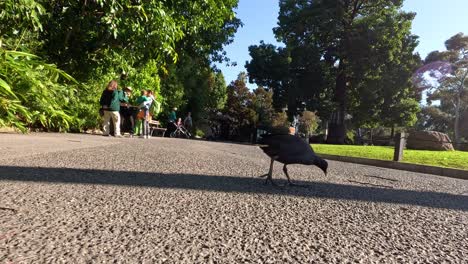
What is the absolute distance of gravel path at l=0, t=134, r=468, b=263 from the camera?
211 centimetres

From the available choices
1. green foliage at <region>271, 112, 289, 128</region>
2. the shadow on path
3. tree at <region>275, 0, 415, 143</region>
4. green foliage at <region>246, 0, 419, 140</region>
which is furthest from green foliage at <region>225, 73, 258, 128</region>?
the shadow on path

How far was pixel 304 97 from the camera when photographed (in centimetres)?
3284

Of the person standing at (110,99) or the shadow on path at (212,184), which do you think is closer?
the shadow on path at (212,184)

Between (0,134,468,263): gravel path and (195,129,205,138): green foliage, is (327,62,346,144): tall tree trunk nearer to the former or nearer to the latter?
(195,129,205,138): green foliage

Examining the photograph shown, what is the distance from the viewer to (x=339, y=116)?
32.1 m

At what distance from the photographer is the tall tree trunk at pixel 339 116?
31544 millimetres

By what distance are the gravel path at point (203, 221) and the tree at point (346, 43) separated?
87.1 feet

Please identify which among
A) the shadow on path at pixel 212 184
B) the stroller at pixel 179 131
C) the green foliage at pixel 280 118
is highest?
the green foliage at pixel 280 118

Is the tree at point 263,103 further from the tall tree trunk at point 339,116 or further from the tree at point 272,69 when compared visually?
the tall tree trunk at point 339,116

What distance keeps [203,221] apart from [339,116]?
3042 centimetres

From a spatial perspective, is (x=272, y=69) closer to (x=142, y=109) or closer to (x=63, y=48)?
(x=142, y=109)

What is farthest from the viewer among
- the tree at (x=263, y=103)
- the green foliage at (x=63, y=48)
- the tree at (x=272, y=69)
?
the tree at (x=263, y=103)

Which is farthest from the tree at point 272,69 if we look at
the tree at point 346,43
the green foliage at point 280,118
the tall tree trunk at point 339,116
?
the tall tree trunk at point 339,116

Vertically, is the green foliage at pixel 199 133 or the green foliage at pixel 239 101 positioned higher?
the green foliage at pixel 239 101
